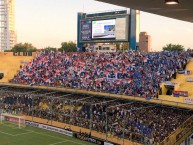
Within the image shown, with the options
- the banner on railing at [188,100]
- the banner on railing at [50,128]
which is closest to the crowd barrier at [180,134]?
the banner on railing at [188,100]

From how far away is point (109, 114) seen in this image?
29734 millimetres

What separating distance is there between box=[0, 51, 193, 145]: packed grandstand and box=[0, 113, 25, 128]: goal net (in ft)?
2.47

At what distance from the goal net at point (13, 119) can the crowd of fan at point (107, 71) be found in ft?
19.5

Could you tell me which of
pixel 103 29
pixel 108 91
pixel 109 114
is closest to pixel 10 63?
pixel 103 29

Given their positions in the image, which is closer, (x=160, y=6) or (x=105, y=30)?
(x=160, y=6)

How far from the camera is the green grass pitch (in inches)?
1148

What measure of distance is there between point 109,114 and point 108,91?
358 centimetres

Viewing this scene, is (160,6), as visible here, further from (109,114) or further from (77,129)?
(77,129)

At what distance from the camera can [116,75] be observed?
3516cm

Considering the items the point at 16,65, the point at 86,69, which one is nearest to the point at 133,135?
the point at 86,69

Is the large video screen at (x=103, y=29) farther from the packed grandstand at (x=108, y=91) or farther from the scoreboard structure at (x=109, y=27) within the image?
the packed grandstand at (x=108, y=91)

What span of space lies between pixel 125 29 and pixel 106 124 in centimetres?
1512

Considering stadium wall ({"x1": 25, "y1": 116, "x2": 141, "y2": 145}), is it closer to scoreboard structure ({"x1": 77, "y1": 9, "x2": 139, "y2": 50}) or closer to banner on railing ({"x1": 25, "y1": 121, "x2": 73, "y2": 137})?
banner on railing ({"x1": 25, "y1": 121, "x2": 73, "y2": 137})

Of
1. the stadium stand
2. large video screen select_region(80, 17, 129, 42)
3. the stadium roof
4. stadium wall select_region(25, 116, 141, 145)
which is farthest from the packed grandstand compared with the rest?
the stadium roof
